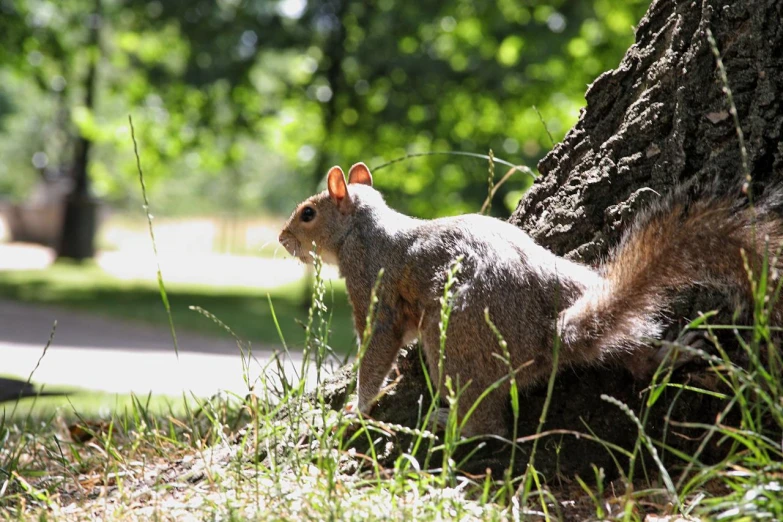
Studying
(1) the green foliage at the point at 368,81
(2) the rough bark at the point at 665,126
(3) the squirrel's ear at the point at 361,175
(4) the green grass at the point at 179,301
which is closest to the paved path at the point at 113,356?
(4) the green grass at the point at 179,301

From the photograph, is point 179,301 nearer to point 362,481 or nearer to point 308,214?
point 308,214

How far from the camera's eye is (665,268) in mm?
2086

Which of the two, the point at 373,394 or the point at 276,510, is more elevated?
the point at 373,394

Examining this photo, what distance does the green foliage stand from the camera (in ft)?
43.2

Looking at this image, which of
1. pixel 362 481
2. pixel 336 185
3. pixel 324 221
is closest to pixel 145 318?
pixel 324 221

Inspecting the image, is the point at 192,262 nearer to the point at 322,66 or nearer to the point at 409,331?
the point at 322,66

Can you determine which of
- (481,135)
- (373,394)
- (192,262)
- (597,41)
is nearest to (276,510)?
(373,394)

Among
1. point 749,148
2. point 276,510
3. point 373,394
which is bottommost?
Answer: point 276,510

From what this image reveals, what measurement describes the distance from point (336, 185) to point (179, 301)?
11978 mm

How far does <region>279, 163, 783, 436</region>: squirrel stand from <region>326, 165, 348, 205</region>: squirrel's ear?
0.31 metres

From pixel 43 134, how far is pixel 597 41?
30631mm

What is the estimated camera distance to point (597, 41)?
14.4m

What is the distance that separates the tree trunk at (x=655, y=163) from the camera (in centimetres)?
226

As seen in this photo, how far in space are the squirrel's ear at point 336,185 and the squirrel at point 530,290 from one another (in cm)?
31
